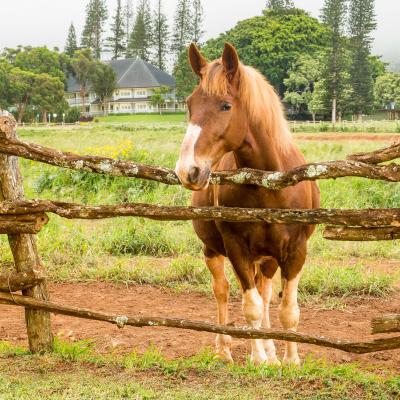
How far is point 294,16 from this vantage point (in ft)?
234

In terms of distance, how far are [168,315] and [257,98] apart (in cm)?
283

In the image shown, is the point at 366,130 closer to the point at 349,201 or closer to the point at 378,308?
the point at 349,201

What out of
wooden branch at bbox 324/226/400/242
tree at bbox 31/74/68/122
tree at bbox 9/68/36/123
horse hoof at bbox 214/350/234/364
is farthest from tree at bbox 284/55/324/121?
wooden branch at bbox 324/226/400/242

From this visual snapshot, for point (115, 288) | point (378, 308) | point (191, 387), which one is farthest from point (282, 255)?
point (115, 288)

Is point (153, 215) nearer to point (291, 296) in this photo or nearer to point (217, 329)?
point (217, 329)

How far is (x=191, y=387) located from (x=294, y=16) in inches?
2844

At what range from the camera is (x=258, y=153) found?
4.29m

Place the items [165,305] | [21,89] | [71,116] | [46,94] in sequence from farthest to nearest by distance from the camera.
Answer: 1. [71,116]
2. [46,94]
3. [21,89]
4. [165,305]

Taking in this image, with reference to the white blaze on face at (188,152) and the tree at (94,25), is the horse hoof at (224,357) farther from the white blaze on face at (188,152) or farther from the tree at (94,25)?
the tree at (94,25)

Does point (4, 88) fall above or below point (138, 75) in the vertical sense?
below

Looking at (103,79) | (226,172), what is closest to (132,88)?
(103,79)

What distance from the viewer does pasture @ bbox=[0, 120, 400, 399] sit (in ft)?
12.5

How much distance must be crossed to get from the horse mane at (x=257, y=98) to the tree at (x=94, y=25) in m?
77.7

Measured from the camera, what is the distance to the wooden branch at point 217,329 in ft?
12.1
